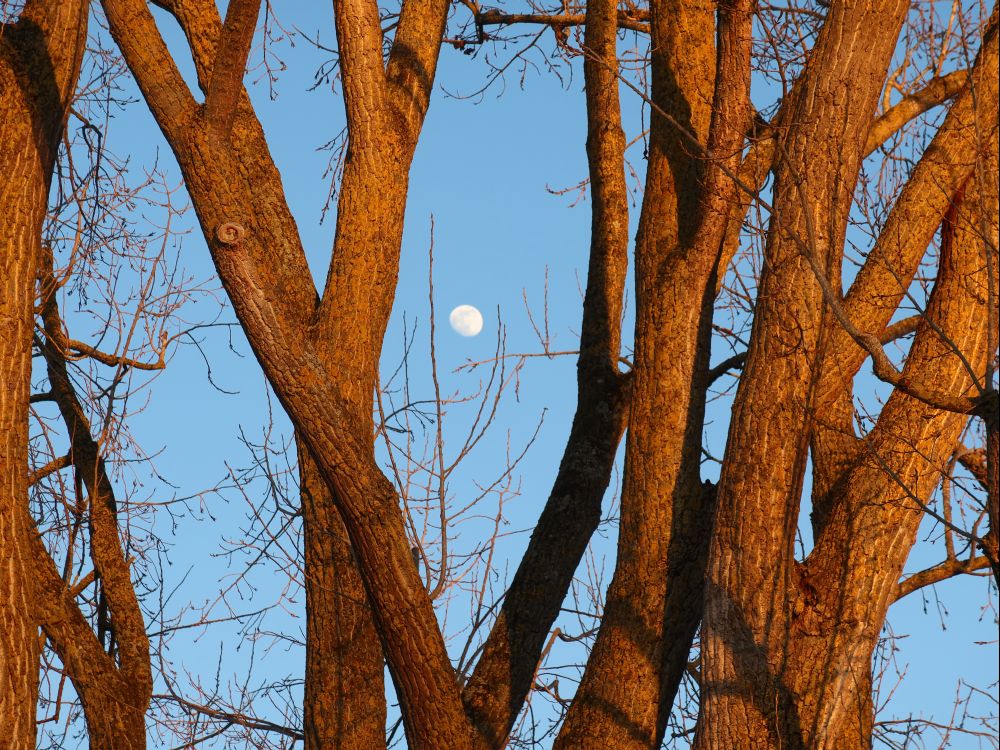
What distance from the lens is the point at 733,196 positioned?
4.32m

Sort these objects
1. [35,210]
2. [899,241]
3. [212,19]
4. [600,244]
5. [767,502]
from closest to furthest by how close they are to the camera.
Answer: [767,502]
[899,241]
[35,210]
[212,19]
[600,244]

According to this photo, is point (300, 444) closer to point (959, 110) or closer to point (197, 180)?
point (197, 180)

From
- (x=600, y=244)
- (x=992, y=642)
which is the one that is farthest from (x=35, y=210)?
(x=992, y=642)

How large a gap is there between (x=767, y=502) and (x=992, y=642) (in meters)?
1.01

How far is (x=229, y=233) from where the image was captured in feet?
11.6

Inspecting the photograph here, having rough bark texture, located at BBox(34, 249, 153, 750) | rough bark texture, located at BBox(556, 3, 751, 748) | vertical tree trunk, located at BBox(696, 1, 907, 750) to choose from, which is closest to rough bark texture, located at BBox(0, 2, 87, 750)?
rough bark texture, located at BBox(34, 249, 153, 750)

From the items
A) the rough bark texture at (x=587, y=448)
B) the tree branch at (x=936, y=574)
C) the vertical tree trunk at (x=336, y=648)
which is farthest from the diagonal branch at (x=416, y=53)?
the tree branch at (x=936, y=574)

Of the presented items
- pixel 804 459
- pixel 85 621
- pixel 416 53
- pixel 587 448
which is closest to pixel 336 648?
pixel 587 448

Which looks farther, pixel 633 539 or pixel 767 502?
pixel 633 539

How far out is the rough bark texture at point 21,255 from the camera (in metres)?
3.83

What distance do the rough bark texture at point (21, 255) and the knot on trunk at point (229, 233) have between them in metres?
1.09

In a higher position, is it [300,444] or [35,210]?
[35,210]

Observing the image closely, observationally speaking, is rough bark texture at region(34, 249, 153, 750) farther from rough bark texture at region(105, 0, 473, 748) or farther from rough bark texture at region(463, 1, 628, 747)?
rough bark texture at region(463, 1, 628, 747)

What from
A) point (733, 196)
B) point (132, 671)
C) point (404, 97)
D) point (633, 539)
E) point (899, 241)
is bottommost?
point (132, 671)
